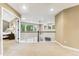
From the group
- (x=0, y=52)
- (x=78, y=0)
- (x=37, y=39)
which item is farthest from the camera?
(x=37, y=39)

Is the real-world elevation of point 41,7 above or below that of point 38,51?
above

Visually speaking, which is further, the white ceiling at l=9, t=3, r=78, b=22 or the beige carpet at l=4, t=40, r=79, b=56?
the white ceiling at l=9, t=3, r=78, b=22

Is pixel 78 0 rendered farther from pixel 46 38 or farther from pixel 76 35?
pixel 46 38

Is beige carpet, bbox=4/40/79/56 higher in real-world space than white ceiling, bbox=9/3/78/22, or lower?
lower

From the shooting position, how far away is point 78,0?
3166 millimetres

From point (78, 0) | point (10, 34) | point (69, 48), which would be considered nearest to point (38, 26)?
point (10, 34)

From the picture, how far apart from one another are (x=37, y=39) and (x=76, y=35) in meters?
4.38

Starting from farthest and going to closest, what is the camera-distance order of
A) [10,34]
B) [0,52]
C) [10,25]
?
[10,25] < [10,34] < [0,52]

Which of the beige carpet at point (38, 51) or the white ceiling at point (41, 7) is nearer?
the beige carpet at point (38, 51)

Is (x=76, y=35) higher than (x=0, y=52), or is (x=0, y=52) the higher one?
(x=76, y=35)

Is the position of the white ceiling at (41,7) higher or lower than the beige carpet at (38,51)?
higher

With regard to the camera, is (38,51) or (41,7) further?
(41,7)

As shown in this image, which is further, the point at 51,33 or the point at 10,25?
the point at 10,25

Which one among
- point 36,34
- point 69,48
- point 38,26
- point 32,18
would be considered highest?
point 32,18
